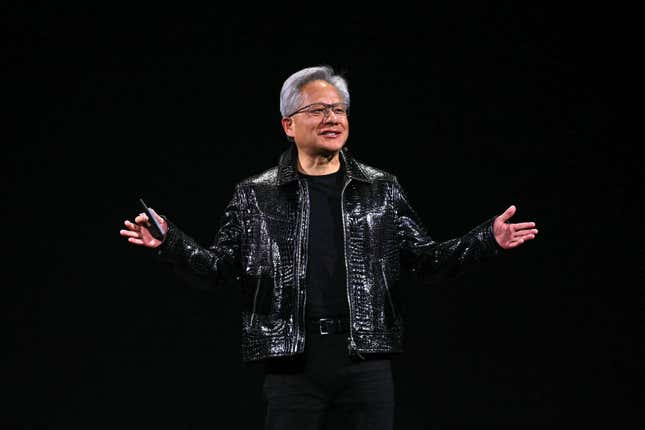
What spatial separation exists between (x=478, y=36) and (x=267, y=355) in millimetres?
1841

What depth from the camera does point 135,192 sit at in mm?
3406

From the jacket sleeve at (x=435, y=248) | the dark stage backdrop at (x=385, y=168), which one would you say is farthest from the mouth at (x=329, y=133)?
the dark stage backdrop at (x=385, y=168)

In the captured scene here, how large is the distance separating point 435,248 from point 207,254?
583 millimetres

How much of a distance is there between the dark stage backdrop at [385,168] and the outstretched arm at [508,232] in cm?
128

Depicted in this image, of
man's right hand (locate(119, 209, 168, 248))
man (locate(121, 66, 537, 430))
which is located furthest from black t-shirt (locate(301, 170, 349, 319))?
man's right hand (locate(119, 209, 168, 248))

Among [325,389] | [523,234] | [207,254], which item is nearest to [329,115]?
[207,254]

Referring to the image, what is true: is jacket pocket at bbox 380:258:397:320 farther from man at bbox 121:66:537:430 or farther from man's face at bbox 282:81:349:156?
man's face at bbox 282:81:349:156

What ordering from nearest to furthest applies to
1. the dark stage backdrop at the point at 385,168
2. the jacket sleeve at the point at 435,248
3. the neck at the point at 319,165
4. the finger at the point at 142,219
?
the finger at the point at 142,219, the jacket sleeve at the point at 435,248, the neck at the point at 319,165, the dark stage backdrop at the point at 385,168

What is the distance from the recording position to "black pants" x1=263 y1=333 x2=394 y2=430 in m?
2.12

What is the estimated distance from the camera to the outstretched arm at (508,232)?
7.16ft

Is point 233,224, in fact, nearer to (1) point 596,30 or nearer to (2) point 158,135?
(2) point 158,135

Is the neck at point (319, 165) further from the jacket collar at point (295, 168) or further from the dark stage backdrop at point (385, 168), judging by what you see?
the dark stage backdrop at point (385, 168)

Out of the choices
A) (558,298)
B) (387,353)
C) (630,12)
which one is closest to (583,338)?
(558,298)

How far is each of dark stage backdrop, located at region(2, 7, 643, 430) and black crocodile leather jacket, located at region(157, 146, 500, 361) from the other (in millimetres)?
1128
